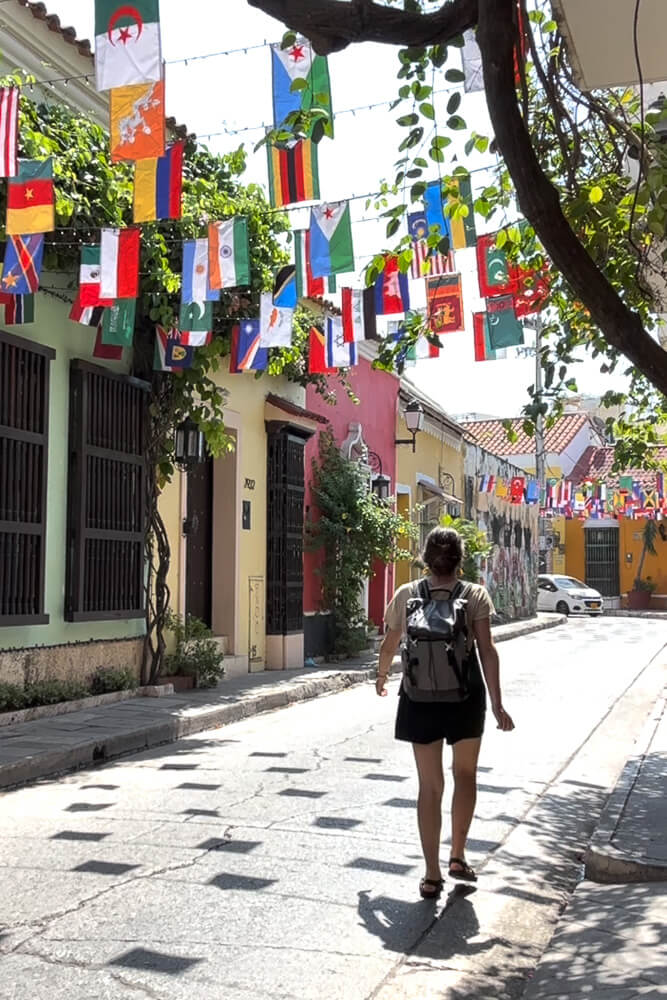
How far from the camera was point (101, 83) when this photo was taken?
7895mm

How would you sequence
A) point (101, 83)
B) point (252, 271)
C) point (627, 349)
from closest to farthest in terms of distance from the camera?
point (627, 349) < point (101, 83) < point (252, 271)

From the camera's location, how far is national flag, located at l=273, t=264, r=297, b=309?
451 inches

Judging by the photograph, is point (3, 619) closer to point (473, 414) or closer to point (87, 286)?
point (87, 286)

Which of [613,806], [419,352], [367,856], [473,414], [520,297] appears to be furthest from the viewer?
[473,414]

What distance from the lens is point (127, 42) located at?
25.2ft

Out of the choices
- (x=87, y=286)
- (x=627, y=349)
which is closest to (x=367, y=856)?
(x=627, y=349)

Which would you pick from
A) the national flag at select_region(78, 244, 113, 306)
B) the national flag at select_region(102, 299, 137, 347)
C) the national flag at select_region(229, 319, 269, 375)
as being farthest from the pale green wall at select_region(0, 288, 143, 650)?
the national flag at select_region(229, 319, 269, 375)

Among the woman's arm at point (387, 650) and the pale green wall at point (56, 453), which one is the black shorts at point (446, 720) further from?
the pale green wall at point (56, 453)

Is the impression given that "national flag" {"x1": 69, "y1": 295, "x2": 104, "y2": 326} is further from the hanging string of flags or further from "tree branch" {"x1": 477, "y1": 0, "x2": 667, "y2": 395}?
"tree branch" {"x1": 477, "y1": 0, "x2": 667, "y2": 395}

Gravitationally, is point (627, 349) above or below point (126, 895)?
above

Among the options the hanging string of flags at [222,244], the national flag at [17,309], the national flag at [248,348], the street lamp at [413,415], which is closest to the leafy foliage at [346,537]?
the street lamp at [413,415]

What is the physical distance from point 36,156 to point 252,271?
2.97 metres

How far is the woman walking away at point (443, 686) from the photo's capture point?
4883 mm

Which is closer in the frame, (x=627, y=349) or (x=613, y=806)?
(x=627, y=349)
